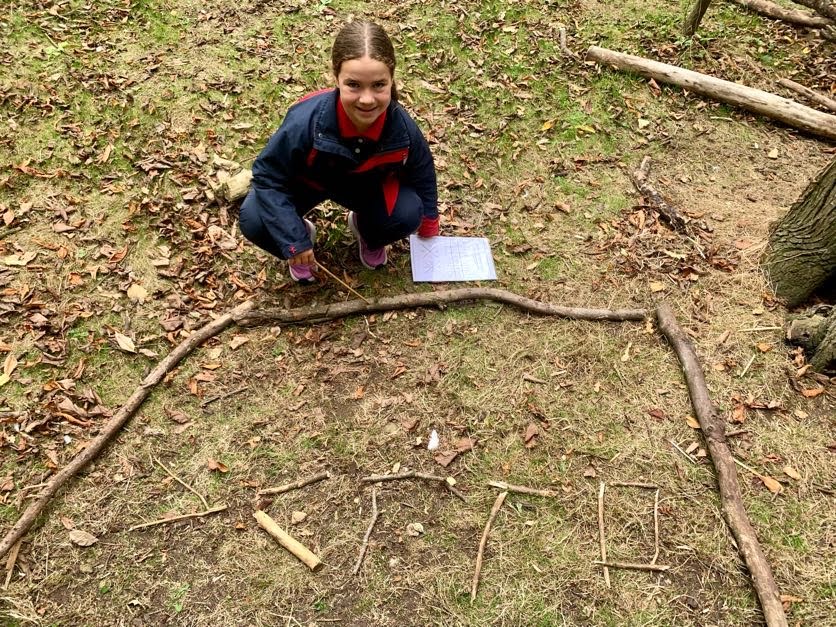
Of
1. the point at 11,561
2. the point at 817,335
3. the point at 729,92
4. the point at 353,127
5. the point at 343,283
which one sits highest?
the point at 353,127

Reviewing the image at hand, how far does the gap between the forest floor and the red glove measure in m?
0.30

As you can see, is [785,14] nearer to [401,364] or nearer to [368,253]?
[368,253]

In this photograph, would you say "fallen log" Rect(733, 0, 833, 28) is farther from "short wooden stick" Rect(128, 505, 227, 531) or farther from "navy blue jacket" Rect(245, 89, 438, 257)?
"short wooden stick" Rect(128, 505, 227, 531)

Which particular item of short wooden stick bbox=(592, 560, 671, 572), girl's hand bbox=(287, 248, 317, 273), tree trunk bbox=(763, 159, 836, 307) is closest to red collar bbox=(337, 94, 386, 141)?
girl's hand bbox=(287, 248, 317, 273)

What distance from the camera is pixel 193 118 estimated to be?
4918mm

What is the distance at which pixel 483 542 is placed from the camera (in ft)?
9.34

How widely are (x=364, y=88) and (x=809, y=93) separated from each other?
515 centimetres

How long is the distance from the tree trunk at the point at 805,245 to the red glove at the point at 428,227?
2.44 metres

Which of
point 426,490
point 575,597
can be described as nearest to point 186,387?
point 426,490

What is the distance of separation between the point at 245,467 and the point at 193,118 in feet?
11.1

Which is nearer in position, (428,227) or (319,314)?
(319,314)

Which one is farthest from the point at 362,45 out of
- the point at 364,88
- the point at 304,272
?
the point at 304,272

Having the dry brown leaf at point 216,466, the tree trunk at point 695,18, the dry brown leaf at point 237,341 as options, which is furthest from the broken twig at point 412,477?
the tree trunk at point 695,18

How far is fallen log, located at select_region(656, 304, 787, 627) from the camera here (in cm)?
266
